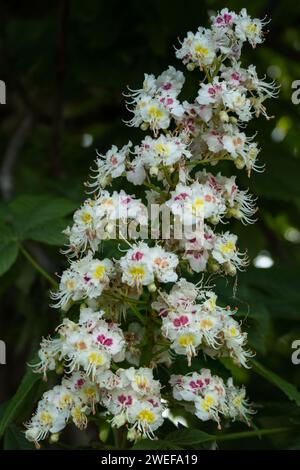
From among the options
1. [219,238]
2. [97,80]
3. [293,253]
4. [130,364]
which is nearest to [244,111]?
[219,238]

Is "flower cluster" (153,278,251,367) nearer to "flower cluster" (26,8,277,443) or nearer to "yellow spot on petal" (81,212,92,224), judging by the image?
"flower cluster" (26,8,277,443)

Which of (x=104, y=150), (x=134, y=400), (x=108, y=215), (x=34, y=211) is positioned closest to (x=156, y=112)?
(x=108, y=215)

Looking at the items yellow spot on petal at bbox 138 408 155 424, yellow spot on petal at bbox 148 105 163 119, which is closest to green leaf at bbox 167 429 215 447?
yellow spot on petal at bbox 138 408 155 424

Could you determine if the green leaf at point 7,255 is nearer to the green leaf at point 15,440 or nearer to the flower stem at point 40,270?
the flower stem at point 40,270

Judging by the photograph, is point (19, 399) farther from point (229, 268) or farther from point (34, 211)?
point (34, 211)

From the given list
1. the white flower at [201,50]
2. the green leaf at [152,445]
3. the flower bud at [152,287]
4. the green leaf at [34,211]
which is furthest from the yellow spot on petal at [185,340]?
the green leaf at [34,211]

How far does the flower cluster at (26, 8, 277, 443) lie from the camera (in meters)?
1.64

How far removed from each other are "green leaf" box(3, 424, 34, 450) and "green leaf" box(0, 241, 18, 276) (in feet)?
1.25

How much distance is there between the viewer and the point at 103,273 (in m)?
1.65

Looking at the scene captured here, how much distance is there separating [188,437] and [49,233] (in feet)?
2.37

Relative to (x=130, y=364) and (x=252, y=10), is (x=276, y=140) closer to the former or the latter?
(x=252, y=10)

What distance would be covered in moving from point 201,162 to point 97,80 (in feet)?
5.12

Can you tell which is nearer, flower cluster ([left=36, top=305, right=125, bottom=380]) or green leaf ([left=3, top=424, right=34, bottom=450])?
flower cluster ([left=36, top=305, right=125, bottom=380])

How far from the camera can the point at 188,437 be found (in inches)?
69.2
